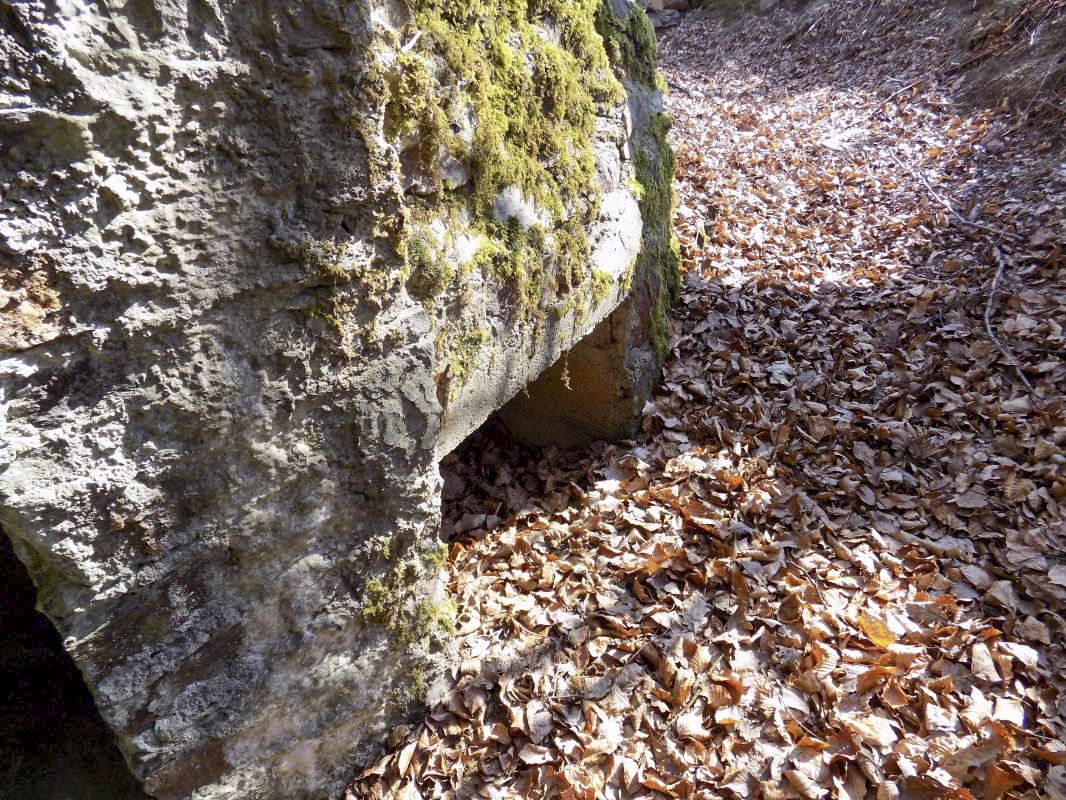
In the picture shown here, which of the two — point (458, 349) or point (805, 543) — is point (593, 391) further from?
point (458, 349)

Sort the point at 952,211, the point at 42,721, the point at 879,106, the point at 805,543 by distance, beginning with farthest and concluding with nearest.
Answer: the point at 879,106 → the point at 952,211 → the point at 805,543 → the point at 42,721

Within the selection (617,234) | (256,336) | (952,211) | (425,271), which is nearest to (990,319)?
(952,211)

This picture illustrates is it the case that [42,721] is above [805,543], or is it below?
above

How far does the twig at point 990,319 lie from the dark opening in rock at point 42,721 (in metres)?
4.65

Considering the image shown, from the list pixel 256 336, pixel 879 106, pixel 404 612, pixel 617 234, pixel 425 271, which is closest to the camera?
pixel 256 336

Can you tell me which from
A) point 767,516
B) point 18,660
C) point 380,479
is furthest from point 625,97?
point 18,660

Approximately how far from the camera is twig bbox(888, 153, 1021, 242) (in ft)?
15.1

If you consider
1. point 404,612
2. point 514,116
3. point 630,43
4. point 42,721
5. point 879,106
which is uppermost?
point 630,43

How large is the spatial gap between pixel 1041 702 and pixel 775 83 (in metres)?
9.23

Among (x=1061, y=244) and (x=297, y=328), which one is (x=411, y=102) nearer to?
(x=297, y=328)

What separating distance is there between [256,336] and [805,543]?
2585 millimetres

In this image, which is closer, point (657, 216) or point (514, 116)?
point (514, 116)

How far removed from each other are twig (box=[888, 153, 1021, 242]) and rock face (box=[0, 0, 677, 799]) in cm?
385

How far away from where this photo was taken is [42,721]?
248cm
